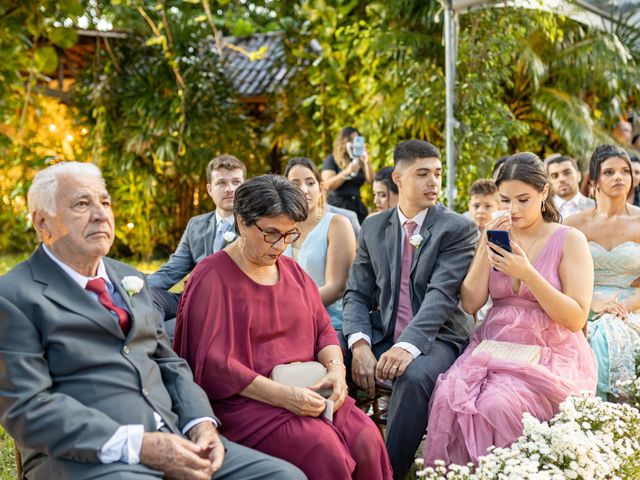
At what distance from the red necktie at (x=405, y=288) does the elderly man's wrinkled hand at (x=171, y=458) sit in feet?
6.34

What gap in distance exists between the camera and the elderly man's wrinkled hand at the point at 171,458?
9.30 feet

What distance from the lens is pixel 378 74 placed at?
10.8m

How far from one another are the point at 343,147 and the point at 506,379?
4.79m

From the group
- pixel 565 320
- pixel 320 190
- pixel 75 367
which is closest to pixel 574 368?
pixel 565 320

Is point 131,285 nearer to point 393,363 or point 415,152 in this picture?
point 393,363

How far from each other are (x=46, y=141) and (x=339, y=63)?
21.1 ft

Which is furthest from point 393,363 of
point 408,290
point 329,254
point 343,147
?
point 343,147

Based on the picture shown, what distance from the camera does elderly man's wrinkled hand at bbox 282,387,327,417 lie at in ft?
11.2

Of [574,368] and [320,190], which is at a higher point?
[320,190]

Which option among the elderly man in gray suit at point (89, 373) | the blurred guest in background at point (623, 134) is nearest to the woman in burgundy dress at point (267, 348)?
the elderly man in gray suit at point (89, 373)

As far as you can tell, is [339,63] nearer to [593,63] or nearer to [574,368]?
[593,63]

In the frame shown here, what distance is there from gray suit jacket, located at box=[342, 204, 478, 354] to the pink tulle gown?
228 mm

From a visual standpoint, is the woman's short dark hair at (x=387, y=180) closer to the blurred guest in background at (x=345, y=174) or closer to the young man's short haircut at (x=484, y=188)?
the young man's short haircut at (x=484, y=188)

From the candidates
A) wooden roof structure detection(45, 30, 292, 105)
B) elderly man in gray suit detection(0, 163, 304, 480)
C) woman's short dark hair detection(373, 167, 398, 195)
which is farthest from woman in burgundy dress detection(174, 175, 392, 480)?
wooden roof structure detection(45, 30, 292, 105)
